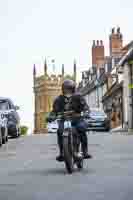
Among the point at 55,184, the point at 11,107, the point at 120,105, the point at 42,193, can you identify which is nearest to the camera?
the point at 42,193

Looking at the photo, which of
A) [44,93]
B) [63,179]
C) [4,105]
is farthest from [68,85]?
[44,93]

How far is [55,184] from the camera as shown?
1029 centimetres

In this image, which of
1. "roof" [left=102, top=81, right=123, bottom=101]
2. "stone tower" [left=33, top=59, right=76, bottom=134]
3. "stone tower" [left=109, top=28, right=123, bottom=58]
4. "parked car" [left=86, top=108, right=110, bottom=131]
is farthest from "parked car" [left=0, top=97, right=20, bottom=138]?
"stone tower" [left=33, top=59, right=76, bottom=134]

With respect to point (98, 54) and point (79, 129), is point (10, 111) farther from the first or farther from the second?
point (98, 54)

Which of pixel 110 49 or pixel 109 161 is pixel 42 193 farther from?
Answer: pixel 110 49

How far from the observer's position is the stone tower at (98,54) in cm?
9356

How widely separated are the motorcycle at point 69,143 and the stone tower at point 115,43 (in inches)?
2807

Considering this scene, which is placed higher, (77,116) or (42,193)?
(77,116)

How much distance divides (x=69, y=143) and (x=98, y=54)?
278 ft

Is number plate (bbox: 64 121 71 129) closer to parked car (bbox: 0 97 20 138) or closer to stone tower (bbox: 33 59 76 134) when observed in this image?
parked car (bbox: 0 97 20 138)

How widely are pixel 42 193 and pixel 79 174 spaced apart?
2.89m

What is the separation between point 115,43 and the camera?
3329 inches

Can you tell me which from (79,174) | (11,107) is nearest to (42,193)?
(79,174)

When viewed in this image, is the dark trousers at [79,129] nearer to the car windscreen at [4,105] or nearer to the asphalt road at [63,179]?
the asphalt road at [63,179]
